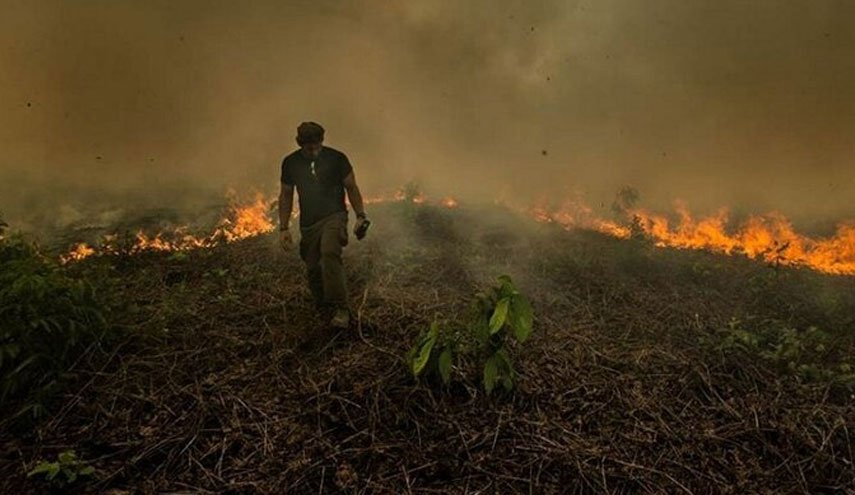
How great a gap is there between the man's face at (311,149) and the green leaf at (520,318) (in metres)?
3.13

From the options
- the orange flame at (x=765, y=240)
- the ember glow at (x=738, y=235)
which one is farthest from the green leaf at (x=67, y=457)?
the orange flame at (x=765, y=240)

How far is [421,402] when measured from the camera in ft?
12.5

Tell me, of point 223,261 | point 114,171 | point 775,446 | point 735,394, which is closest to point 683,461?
point 775,446

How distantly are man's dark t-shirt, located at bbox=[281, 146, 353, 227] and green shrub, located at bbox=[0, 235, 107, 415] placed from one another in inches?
89.5

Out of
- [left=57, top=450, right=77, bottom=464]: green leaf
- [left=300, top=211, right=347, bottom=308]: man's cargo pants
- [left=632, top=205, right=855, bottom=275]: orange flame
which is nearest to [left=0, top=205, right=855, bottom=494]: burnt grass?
[left=57, top=450, right=77, bottom=464]: green leaf

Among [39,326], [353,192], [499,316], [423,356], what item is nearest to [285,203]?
[353,192]

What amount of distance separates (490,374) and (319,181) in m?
3.11

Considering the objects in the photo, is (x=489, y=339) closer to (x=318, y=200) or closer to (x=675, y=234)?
(x=318, y=200)

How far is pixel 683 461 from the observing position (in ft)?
11.3

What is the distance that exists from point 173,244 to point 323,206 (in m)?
3.84

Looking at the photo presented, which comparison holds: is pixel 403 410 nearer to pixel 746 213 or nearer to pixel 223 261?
pixel 223 261

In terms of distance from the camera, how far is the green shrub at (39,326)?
3.51 metres

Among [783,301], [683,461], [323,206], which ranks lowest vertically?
[683,461]

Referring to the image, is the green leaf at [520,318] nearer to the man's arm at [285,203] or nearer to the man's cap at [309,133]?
the man's cap at [309,133]
